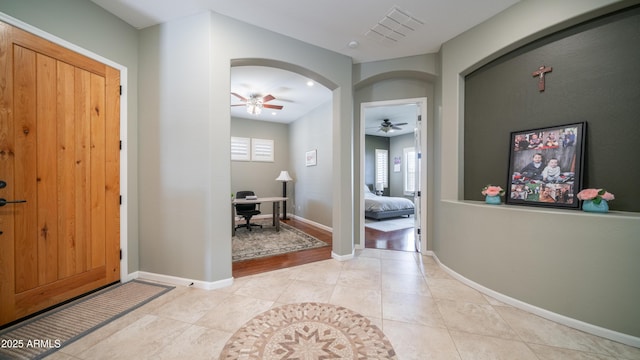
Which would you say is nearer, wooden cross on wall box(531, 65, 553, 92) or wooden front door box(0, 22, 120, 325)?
wooden front door box(0, 22, 120, 325)

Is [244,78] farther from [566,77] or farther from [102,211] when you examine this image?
[566,77]

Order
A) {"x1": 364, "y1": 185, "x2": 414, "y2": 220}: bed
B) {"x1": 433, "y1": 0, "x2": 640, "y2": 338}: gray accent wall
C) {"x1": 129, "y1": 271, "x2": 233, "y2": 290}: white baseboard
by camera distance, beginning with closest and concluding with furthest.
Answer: {"x1": 433, "y1": 0, "x2": 640, "y2": 338}: gray accent wall, {"x1": 129, "y1": 271, "x2": 233, "y2": 290}: white baseboard, {"x1": 364, "y1": 185, "x2": 414, "y2": 220}: bed

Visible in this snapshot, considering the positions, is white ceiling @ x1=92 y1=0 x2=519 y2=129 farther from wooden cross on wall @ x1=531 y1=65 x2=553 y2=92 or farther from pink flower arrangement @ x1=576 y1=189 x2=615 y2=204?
pink flower arrangement @ x1=576 y1=189 x2=615 y2=204

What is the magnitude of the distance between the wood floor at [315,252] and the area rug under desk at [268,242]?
0.56 feet

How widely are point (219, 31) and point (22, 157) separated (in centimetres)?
203

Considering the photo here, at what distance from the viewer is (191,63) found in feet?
7.54

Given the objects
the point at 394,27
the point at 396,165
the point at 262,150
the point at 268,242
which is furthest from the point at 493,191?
the point at 396,165

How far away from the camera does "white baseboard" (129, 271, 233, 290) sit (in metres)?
2.24

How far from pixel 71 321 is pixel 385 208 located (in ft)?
18.6

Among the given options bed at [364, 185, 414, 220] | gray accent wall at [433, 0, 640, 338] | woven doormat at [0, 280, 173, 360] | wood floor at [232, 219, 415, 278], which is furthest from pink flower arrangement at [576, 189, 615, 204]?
bed at [364, 185, 414, 220]

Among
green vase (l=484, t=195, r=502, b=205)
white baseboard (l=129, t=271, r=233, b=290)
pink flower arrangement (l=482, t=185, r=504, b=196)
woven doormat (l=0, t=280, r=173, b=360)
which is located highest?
pink flower arrangement (l=482, t=185, r=504, b=196)

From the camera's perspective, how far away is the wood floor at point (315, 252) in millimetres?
2820

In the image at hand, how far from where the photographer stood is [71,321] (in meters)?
1.71

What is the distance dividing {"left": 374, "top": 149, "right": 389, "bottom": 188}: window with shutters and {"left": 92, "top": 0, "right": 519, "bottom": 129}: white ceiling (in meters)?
5.70
